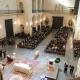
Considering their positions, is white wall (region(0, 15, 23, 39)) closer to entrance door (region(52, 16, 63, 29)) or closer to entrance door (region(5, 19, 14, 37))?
entrance door (region(5, 19, 14, 37))

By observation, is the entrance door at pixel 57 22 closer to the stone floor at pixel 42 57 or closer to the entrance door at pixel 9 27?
the entrance door at pixel 9 27

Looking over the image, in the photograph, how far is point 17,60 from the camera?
50.9 ft

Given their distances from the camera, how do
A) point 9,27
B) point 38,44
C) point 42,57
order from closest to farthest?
point 42,57
point 38,44
point 9,27

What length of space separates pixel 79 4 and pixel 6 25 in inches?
488

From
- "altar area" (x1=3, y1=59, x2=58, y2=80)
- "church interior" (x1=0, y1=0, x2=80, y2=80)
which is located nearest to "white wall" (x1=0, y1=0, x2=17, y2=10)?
"church interior" (x1=0, y1=0, x2=80, y2=80)

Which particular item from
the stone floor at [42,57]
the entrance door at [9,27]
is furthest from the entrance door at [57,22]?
the stone floor at [42,57]

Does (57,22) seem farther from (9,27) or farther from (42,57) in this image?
(42,57)

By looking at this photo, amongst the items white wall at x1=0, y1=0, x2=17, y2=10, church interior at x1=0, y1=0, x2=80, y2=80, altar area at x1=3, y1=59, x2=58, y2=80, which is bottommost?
altar area at x1=3, y1=59, x2=58, y2=80

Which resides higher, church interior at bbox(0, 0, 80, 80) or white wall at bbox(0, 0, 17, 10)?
white wall at bbox(0, 0, 17, 10)

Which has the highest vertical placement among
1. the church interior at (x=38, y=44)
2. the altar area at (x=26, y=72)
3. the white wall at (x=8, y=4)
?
the white wall at (x=8, y=4)

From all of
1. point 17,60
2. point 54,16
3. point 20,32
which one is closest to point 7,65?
point 17,60

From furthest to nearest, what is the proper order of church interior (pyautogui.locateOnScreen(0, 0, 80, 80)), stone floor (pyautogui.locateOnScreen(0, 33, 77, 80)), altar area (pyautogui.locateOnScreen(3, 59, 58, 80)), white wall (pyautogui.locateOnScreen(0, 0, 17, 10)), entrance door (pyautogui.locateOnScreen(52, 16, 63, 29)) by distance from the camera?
entrance door (pyautogui.locateOnScreen(52, 16, 63, 29)) → white wall (pyautogui.locateOnScreen(0, 0, 17, 10)) → church interior (pyautogui.locateOnScreen(0, 0, 80, 80)) → stone floor (pyautogui.locateOnScreen(0, 33, 77, 80)) → altar area (pyautogui.locateOnScreen(3, 59, 58, 80))

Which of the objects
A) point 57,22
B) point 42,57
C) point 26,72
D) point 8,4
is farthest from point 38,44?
point 57,22

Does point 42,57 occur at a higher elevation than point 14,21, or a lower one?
lower
